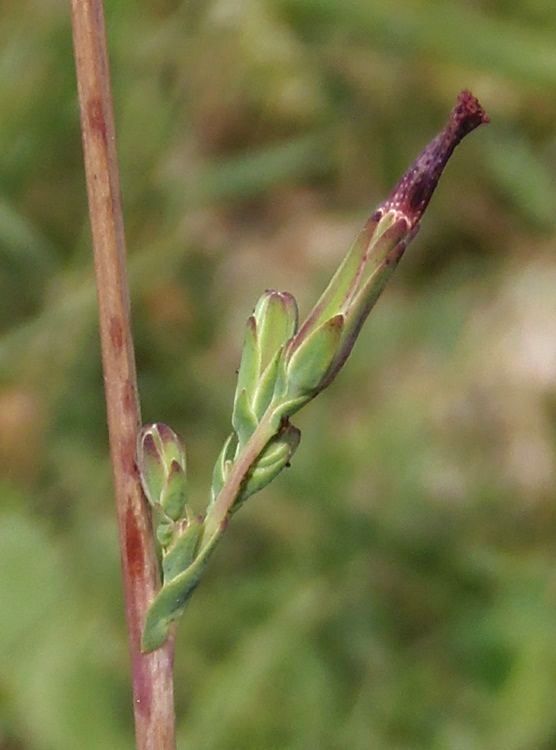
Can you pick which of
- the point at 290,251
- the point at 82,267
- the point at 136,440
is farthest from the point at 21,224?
the point at 136,440

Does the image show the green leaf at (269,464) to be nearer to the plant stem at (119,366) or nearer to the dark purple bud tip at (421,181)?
the plant stem at (119,366)

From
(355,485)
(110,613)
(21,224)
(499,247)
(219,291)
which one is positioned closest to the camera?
(110,613)

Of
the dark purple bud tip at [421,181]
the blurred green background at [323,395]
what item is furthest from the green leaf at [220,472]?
the blurred green background at [323,395]

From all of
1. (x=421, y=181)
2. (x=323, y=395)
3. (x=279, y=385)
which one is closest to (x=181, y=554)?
(x=279, y=385)

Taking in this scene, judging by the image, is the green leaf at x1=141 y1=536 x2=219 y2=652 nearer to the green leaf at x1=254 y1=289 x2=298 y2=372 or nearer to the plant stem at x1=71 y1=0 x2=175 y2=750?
the plant stem at x1=71 y1=0 x2=175 y2=750

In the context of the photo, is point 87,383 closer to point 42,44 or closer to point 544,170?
Result: point 42,44
